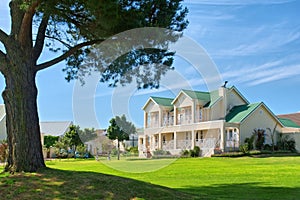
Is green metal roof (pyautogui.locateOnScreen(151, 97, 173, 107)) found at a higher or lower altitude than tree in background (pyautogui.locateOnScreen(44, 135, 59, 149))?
higher

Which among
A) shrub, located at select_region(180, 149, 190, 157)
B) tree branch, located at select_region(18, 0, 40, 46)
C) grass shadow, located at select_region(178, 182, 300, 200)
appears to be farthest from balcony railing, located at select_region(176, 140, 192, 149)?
tree branch, located at select_region(18, 0, 40, 46)

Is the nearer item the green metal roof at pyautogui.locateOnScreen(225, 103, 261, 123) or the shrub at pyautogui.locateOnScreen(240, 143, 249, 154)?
the shrub at pyautogui.locateOnScreen(240, 143, 249, 154)

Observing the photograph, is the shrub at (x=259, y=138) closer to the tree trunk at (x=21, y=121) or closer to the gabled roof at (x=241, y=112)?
the gabled roof at (x=241, y=112)

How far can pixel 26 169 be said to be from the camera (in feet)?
32.6

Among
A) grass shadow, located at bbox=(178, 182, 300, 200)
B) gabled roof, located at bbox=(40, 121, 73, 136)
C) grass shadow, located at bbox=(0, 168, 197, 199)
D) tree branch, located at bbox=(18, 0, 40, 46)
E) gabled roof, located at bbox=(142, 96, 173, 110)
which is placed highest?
gabled roof, located at bbox=(142, 96, 173, 110)

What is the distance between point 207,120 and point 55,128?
25372mm

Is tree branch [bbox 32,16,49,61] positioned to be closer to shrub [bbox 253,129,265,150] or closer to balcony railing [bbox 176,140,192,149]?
shrub [bbox 253,129,265,150]

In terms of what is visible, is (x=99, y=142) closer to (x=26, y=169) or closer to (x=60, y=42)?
(x=60, y=42)

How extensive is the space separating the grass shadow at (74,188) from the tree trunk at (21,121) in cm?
52

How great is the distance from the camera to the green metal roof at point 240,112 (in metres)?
35.9

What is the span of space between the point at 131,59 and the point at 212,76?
324 cm

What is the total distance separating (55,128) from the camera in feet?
182

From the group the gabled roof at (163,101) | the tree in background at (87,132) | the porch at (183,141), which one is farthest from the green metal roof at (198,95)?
the tree in background at (87,132)

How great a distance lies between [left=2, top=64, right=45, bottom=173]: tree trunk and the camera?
395 inches
